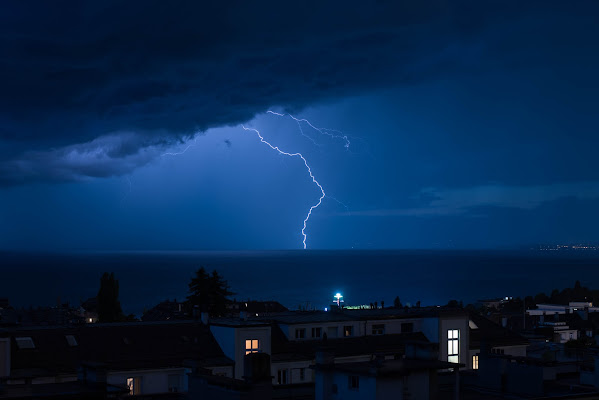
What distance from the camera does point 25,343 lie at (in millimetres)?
34688

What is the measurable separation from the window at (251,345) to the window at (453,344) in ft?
40.3

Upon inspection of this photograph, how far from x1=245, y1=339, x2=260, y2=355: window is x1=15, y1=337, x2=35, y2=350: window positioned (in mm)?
9911

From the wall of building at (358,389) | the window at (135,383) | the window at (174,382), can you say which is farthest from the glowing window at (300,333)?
the wall of building at (358,389)

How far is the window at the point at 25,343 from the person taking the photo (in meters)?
34.5

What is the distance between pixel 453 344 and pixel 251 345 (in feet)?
43.5

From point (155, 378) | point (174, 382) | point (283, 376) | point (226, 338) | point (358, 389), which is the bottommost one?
point (283, 376)

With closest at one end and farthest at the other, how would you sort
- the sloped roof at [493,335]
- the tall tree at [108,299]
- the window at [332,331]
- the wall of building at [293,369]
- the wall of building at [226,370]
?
the wall of building at [226,370] → the wall of building at [293,369] → the window at [332,331] → the sloped roof at [493,335] → the tall tree at [108,299]

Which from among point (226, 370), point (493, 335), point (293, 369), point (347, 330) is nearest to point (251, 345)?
point (226, 370)

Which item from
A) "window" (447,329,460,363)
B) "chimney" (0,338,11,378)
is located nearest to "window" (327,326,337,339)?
"window" (447,329,460,363)

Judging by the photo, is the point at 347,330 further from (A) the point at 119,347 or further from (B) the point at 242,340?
(A) the point at 119,347

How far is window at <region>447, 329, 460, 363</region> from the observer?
4500 cm

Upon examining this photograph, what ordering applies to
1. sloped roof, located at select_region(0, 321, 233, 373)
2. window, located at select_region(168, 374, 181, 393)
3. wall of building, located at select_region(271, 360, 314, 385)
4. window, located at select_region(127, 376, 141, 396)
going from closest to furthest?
sloped roof, located at select_region(0, 321, 233, 373)
window, located at select_region(127, 376, 141, 396)
window, located at select_region(168, 374, 181, 393)
wall of building, located at select_region(271, 360, 314, 385)

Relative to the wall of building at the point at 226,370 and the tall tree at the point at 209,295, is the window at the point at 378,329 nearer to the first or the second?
the wall of building at the point at 226,370

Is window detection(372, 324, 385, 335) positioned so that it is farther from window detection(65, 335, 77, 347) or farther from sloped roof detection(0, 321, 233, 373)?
window detection(65, 335, 77, 347)
